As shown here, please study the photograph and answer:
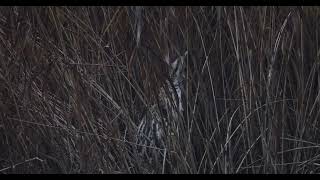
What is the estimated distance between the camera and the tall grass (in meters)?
2.06

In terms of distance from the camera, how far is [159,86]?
2.08 metres

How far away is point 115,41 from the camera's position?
2.24m

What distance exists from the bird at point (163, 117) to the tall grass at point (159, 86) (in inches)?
0.9

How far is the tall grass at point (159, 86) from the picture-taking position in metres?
2.06

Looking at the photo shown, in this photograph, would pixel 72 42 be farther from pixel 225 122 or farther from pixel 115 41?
pixel 225 122

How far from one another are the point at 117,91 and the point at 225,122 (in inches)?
13.5

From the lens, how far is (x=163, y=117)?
2070mm

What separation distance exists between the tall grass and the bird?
0.08ft

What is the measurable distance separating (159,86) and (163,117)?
9 centimetres

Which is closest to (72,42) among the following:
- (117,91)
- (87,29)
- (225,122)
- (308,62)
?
(87,29)

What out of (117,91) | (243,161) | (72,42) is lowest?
(243,161)

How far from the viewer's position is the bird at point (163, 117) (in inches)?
80.8
